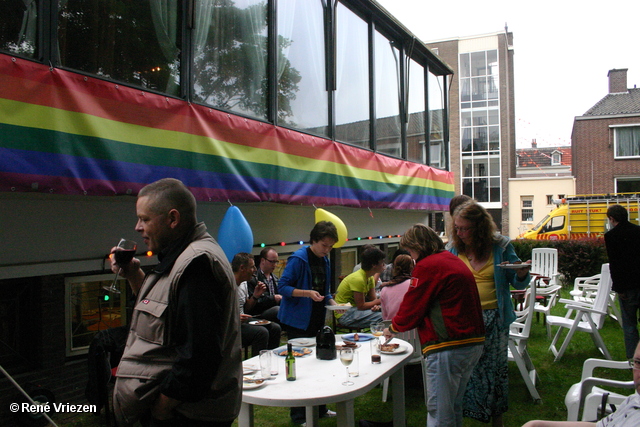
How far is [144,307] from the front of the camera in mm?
1828

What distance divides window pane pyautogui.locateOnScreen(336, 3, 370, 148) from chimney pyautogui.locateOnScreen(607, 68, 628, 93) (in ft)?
82.8

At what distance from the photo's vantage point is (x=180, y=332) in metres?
1.75

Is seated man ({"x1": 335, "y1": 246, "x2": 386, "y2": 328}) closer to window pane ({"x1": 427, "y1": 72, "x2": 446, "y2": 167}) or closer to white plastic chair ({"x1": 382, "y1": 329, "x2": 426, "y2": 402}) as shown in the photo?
white plastic chair ({"x1": 382, "y1": 329, "x2": 426, "y2": 402})

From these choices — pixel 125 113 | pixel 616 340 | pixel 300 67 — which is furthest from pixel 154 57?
pixel 616 340

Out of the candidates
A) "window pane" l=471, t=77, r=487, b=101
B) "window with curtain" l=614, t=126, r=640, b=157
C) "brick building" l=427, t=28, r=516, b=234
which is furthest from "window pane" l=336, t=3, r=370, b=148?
"window pane" l=471, t=77, r=487, b=101

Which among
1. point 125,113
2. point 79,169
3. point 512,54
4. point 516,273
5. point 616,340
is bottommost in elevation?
point 616,340

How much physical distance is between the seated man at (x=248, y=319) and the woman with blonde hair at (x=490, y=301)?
2347mm

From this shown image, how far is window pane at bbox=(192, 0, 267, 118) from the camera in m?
5.10

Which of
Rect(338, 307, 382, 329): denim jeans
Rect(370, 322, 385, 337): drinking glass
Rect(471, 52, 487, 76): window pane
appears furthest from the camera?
Rect(471, 52, 487, 76): window pane

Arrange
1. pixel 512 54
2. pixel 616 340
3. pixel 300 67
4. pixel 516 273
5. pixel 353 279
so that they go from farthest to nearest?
pixel 512 54 < pixel 616 340 < pixel 300 67 < pixel 353 279 < pixel 516 273

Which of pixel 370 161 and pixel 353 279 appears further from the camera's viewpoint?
pixel 370 161

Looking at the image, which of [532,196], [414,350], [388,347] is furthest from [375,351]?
[532,196]

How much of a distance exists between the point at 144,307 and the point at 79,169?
2.37 metres

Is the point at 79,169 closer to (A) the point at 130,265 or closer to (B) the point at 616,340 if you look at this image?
(A) the point at 130,265
